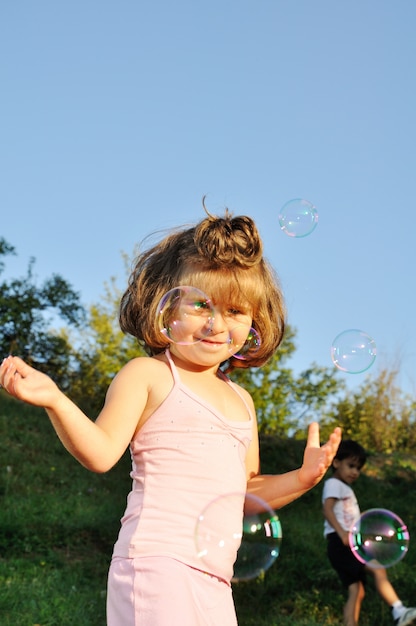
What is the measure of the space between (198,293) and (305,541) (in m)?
5.40

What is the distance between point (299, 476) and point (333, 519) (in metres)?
3.38

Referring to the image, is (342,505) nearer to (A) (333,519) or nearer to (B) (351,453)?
(A) (333,519)

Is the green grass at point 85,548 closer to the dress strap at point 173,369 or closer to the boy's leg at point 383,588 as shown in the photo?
the boy's leg at point 383,588

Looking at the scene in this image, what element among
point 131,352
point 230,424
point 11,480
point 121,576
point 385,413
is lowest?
point 121,576

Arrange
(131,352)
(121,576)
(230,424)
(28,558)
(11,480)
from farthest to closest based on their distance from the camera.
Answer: (131,352), (11,480), (28,558), (230,424), (121,576)

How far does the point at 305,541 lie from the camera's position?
6930mm

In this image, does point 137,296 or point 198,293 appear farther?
point 137,296

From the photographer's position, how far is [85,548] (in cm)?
623

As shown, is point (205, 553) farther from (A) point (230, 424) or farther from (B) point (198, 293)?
(B) point (198, 293)

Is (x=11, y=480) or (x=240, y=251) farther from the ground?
(x=11, y=480)

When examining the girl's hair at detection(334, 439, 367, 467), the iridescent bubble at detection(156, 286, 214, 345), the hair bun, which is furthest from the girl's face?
the girl's hair at detection(334, 439, 367, 467)

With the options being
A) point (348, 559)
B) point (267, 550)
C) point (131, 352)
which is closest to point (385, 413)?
point (131, 352)

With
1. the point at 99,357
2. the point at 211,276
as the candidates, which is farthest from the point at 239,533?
the point at 99,357

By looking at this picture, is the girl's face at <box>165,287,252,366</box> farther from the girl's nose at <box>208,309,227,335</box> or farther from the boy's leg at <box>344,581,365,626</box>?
the boy's leg at <box>344,581,365,626</box>
